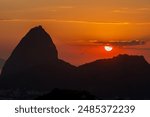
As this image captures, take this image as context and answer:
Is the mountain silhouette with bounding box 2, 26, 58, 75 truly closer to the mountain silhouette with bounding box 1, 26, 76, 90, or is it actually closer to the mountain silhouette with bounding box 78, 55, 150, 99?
the mountain silhouette with bounding box 1, 26, 76, 90

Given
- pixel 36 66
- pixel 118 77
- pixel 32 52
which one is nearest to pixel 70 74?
pixel 36 66

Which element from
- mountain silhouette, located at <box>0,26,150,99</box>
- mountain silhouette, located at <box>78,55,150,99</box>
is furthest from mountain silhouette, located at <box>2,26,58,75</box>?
mountain silhouette, located at <box>78,55,150,99</box>

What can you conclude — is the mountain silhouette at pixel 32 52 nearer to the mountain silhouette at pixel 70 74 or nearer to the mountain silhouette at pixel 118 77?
the mountain silhouette at pixel 70 74

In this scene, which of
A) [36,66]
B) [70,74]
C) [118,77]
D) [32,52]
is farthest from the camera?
[32,52]

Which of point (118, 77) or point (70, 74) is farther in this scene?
point (118, 77)

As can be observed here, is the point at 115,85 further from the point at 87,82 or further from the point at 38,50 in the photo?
the point at 38,50

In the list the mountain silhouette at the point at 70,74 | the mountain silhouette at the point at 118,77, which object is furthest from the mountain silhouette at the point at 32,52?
the mountain silhouette at the point at 118,77

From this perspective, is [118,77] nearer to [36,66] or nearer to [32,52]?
[36,66]

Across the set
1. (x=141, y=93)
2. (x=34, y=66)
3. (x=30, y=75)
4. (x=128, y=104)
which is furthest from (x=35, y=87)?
(x=128, y=104)

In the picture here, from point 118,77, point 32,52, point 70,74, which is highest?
point 32,52
